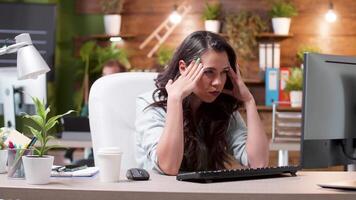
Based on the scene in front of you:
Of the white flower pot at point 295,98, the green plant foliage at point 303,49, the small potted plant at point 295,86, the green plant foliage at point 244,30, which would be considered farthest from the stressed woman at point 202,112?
the green plant foliage at point 303,49

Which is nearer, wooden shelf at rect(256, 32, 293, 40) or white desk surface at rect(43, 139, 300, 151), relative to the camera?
white desk surface at rect(43, 139, 300, 151)

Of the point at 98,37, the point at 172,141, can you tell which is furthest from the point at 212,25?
the point at 172,141

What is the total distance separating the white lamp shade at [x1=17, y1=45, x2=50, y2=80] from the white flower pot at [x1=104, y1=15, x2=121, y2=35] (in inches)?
181

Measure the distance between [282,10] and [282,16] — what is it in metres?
0.06

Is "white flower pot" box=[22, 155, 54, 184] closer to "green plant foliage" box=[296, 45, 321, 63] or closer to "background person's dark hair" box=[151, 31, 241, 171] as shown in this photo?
"background person's dark hair" box=[151, 31, 241, 171]

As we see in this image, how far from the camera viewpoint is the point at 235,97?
2.36 metres

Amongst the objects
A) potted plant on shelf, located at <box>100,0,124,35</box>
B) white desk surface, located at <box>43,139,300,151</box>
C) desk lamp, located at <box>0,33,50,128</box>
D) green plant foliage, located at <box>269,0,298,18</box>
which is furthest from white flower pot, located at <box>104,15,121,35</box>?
desk lamp, located at <box>0,33,50,128</box>

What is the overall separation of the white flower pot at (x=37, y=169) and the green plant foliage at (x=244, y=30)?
4.63 metres

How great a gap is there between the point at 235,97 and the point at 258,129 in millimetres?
152

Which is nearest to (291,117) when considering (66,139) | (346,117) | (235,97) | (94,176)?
(66,139)

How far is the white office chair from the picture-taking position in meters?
2.31

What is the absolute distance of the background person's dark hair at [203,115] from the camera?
2.23m

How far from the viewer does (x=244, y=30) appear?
20.2 feet

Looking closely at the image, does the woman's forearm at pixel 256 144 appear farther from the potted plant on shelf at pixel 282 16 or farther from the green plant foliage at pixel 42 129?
the potted plant on shelf at pixel 282 16
